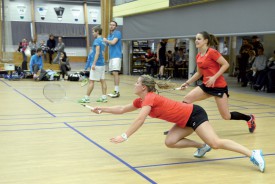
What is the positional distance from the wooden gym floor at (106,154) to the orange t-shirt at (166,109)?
1.81 feet

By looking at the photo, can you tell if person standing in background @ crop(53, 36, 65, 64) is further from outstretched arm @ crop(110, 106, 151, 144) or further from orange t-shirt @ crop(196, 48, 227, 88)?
outstretched arm @ crop(110, 106, 151, 144)

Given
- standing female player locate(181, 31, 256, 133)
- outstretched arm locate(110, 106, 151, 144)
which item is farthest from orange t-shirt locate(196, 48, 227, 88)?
outstretched arm locate(110, 106, 151, 144)

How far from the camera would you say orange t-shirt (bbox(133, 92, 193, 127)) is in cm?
421

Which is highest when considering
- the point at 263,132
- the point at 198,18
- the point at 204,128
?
the point at 198,18

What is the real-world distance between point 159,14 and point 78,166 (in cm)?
1495

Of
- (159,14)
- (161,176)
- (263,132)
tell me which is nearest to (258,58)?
(159,14)

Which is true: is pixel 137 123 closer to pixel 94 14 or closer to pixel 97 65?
pixel 97 65

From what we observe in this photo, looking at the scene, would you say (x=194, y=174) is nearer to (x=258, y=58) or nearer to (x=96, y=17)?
(x=258, y=58)

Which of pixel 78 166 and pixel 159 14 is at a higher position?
pixel 159 14

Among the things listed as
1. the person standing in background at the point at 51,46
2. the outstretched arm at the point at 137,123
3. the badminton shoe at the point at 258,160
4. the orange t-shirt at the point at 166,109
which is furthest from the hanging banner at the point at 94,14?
the badminton shoe at the point at 258,160

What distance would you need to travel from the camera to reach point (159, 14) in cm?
1845

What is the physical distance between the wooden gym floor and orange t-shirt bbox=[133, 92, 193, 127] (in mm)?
551

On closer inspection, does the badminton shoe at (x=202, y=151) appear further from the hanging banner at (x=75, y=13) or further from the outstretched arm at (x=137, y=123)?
the hanging banner at (x=75, y=13)

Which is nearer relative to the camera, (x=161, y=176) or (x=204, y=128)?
(x=161, y=176)
